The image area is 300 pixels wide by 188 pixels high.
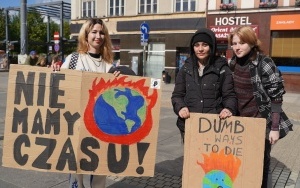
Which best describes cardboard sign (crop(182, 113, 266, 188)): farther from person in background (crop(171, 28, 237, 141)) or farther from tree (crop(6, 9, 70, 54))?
tree (crop(6, 9, 70, 54))

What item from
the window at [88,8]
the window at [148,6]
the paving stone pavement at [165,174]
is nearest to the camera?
the paving stone pavement at [165,174]

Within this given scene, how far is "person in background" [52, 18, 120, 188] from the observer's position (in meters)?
2.94

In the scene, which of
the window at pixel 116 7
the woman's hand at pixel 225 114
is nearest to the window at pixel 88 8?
the window at pixel 116 7

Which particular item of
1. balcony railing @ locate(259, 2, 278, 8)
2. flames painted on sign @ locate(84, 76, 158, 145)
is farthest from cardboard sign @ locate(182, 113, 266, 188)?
balcony railing @ locate(259, 2, 278, 8)

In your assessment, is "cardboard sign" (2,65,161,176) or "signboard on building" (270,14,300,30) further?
"signboard on building" (270,14,300,30)

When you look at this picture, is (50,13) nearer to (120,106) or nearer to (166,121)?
(166,121)

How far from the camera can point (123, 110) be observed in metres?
2.93

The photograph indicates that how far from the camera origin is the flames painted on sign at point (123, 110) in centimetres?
292

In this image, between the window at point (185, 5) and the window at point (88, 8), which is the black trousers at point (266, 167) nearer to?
the window at point (185, 5)

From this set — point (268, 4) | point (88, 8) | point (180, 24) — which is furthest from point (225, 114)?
point (88, 8)

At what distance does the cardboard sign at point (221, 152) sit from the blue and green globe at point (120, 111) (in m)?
0.46

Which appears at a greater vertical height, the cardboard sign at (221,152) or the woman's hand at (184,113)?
the woman's hand at (184,113)

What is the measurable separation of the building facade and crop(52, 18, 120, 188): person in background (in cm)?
1388

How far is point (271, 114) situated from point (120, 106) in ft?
4.46
